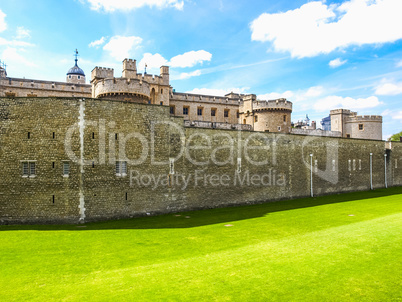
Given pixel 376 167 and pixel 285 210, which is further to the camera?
pixel 376 167

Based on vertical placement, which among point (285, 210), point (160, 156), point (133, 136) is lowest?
point (285, 210)

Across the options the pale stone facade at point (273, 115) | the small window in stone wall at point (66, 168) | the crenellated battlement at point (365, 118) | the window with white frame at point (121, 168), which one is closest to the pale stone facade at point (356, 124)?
the crenellated battlement at point (365, 118)

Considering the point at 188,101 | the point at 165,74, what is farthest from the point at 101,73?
the point at 188,101

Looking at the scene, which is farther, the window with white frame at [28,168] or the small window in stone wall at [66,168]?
the small window in stone wall at [66,168]

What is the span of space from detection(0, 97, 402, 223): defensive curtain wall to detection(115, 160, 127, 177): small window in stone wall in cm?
7

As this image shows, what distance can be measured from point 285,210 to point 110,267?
49.0 feet

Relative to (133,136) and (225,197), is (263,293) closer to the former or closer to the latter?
(133,136)

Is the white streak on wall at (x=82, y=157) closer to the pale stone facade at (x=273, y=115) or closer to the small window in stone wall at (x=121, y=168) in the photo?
the small window in stone wall at (x=121, y=168)

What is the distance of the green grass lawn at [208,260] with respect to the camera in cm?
836

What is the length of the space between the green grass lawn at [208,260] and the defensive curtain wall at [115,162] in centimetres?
208

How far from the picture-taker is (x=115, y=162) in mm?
20125

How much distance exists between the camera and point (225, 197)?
977 inches

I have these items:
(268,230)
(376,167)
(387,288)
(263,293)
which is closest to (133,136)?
(268,230)

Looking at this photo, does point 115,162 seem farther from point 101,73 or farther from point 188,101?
point 188,101
